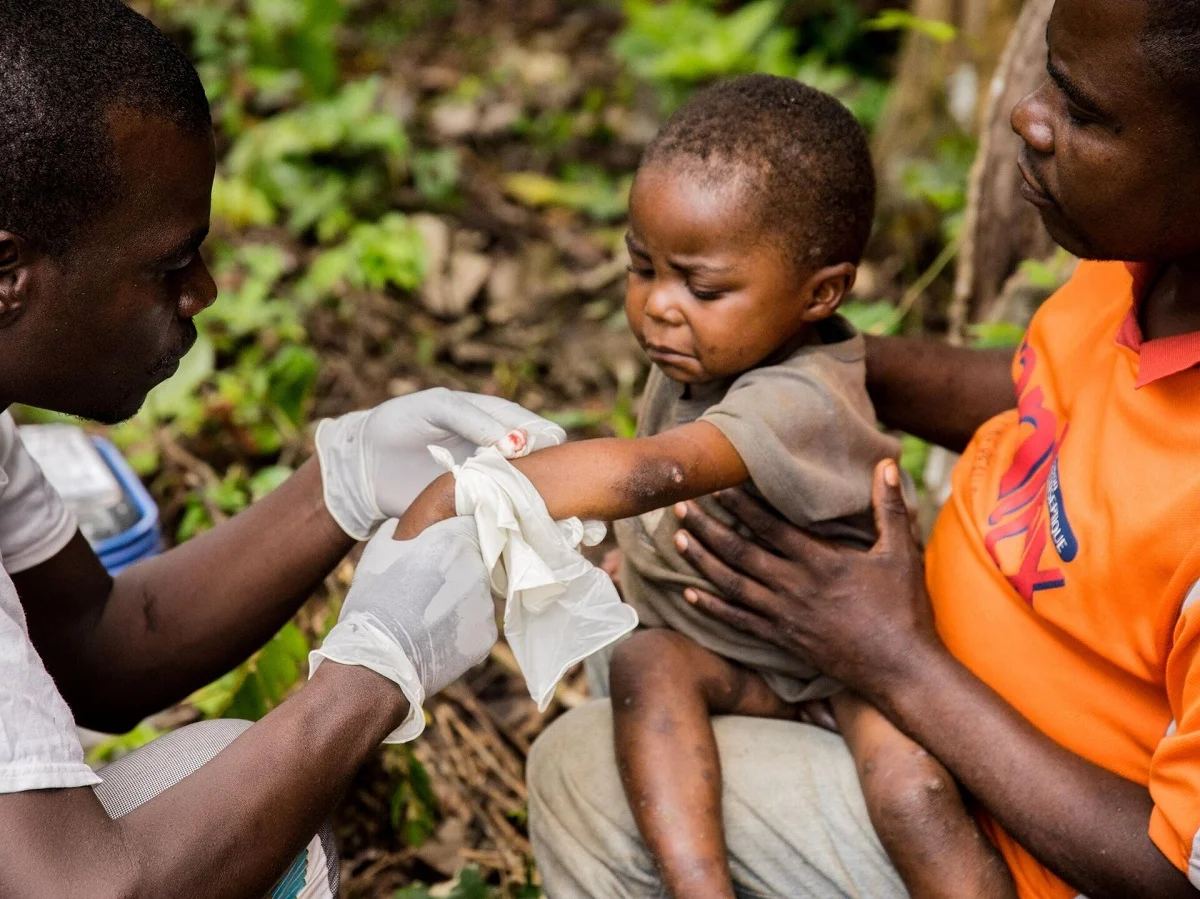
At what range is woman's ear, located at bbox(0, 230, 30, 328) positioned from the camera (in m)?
1.52

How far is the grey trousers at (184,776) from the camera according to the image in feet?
5.71

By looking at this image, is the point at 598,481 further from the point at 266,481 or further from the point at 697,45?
the point at 697,45

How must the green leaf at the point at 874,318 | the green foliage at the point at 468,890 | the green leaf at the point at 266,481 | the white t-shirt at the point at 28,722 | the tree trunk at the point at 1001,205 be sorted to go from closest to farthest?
the white t-shirt at the point at 28,722 < the green foliage at the point at 468,890 < the tree trunk at the point at 1001,205 < the green leaf at the point at 266,481 < the green leaf at the point at 874,318

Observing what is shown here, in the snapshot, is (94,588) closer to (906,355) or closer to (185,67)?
(185,67)

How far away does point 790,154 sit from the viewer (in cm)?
204

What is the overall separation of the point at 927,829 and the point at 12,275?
1450 millimetres

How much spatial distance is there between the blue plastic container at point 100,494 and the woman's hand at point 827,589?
133cm

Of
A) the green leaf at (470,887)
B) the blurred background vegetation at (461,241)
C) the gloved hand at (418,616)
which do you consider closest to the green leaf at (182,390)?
the blurred background vegetation at (461,241)

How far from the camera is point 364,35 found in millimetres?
6188

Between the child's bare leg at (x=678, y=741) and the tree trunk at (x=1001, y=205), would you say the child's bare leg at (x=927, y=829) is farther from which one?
the tree trunk at (x=1001, y=205)

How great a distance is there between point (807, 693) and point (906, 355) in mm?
666

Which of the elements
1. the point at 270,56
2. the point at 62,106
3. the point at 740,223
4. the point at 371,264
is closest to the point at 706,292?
the point at 740,223

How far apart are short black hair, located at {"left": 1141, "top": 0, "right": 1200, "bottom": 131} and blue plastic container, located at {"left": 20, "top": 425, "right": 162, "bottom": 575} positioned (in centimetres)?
212

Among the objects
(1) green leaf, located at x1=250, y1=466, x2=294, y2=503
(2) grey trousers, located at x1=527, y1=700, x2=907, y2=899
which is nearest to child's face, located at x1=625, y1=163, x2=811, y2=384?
(2) grey trousers, located at x1=527, y1=700, x2=907, y2=899
